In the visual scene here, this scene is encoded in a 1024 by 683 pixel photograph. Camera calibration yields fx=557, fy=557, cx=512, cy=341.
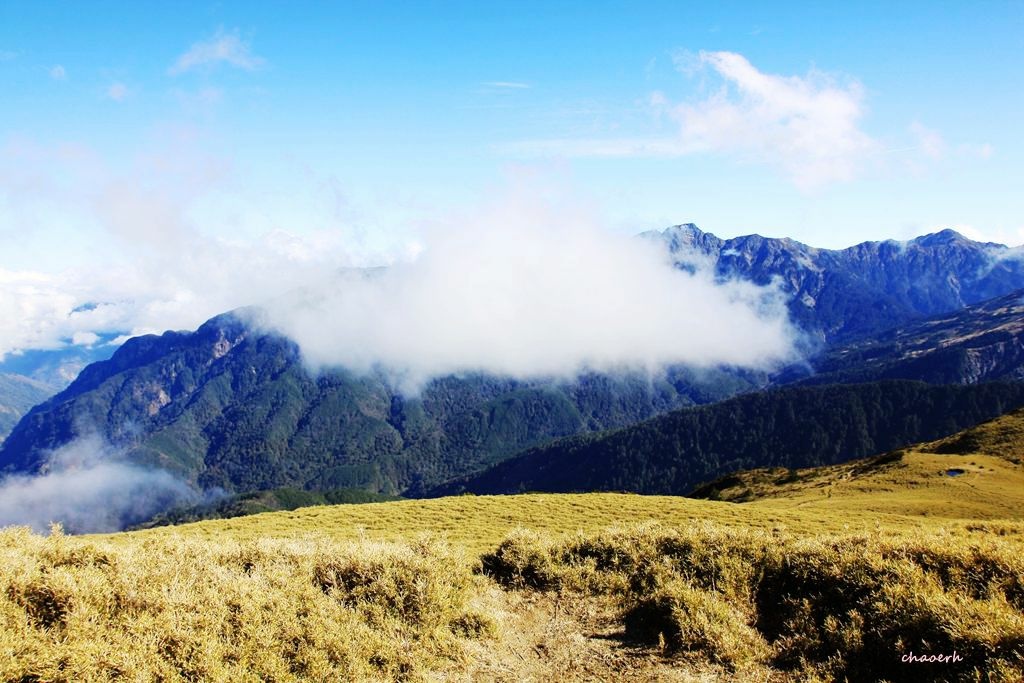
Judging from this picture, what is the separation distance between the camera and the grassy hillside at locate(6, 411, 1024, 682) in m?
10.6

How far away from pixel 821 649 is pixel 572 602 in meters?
6.30

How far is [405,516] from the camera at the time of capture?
3425cm

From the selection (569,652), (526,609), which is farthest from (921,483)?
(569,652)

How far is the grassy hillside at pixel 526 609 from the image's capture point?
1055 cm

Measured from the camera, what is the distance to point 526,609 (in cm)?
1551

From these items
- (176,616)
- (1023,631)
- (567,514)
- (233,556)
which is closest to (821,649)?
(1023,631)

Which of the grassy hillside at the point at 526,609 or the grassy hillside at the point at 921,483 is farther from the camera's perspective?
the grassy hillside at the point at 921,483

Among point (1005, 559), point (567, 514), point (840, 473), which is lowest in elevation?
point (840, 473)

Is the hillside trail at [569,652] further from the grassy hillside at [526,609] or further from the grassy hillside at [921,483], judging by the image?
the grassy hillside at [921,483]

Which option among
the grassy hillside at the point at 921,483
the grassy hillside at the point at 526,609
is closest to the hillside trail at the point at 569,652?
the grassy hillside at the point at 526,609

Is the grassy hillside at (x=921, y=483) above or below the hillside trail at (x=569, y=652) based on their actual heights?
below

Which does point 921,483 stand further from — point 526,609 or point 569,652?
point 569,652

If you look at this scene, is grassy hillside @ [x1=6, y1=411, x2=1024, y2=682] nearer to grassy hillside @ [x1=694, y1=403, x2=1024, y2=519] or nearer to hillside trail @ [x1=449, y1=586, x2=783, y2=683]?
hillside trail @ [x1=449, y1=586, x2=783, y2=683]

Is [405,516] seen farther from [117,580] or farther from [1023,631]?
[1023,631]
